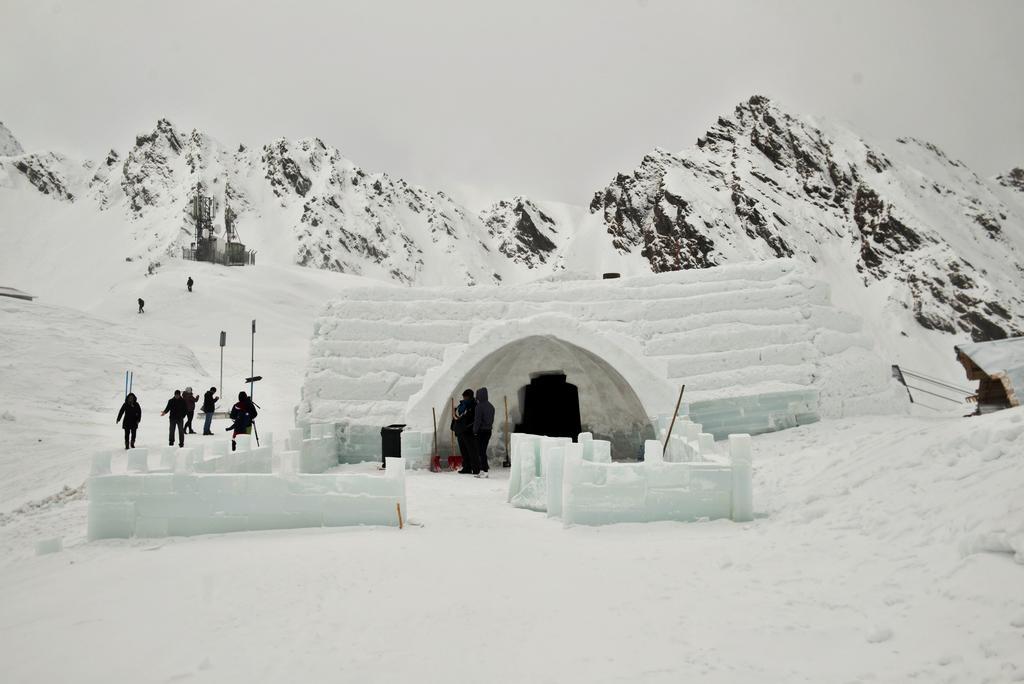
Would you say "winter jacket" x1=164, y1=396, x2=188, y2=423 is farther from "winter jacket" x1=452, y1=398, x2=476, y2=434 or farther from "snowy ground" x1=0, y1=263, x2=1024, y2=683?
"winter jacket" x1=452, y1=398, x2=476, y2=434

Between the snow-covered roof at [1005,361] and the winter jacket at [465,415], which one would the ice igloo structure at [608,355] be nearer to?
the winter jacket at [465,415]

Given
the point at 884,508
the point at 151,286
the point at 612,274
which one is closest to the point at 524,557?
the point at 884,508

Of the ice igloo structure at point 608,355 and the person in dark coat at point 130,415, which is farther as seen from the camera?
the person in dark coat at point 130,415

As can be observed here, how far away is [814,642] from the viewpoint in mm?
Answer: 3613

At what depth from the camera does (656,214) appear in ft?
246

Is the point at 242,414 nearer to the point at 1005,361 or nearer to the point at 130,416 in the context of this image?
the point at 130,416

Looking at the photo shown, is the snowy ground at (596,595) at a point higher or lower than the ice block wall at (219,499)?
lower

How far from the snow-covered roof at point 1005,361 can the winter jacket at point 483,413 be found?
10.5 m

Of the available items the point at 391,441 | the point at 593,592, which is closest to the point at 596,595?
the point at 593,592

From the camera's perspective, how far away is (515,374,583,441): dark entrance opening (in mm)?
14281

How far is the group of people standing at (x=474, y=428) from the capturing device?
10344mm

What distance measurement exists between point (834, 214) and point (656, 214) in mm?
19927

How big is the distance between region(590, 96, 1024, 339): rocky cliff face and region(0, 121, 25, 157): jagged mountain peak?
103899 mm

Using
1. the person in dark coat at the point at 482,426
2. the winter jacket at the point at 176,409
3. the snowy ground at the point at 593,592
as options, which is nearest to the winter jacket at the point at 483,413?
the person in dark coat at the point at 482,426
